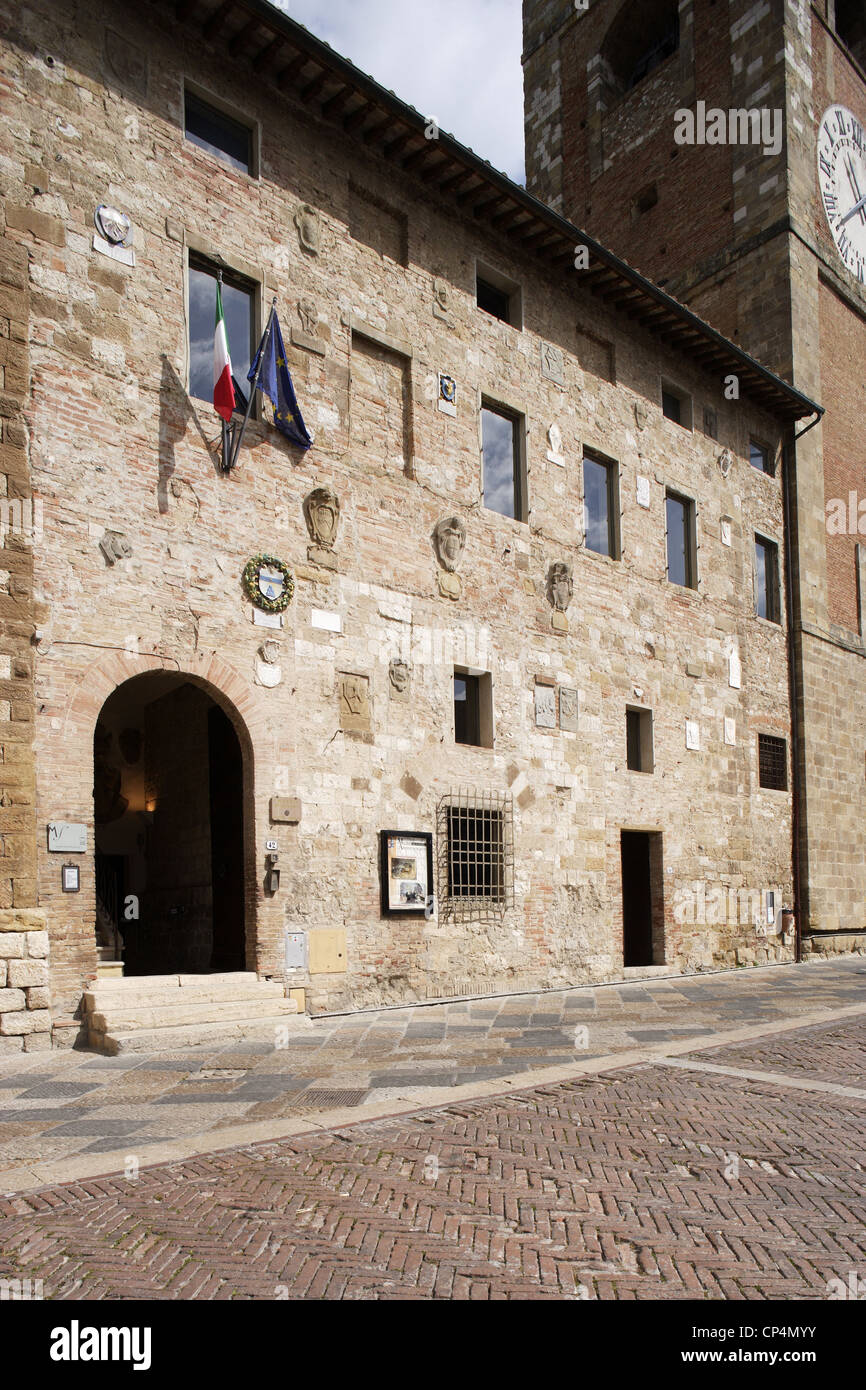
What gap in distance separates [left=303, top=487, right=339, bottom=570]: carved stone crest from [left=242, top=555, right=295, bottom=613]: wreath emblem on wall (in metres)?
0.44

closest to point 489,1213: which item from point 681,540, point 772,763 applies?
point 681,540

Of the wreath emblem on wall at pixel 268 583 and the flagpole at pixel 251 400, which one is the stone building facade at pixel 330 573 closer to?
the wreath emblem on wall at pixel 268 583

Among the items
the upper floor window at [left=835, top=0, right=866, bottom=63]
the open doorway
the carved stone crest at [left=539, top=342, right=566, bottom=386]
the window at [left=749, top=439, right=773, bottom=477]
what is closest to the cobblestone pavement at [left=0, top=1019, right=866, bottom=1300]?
the open doorway

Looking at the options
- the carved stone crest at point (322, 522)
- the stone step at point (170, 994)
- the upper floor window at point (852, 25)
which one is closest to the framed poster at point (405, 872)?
the stone step at point (170, 994)

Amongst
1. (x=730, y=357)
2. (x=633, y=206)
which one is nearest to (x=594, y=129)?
(x=633, y=206)

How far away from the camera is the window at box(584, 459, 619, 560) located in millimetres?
14359

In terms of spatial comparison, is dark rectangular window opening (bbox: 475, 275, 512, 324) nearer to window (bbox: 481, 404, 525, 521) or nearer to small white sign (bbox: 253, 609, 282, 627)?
window (bbox: 481, 404, 525, 521)

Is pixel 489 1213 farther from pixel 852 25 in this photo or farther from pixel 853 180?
pixel 852 25

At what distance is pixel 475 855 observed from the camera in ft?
38.2

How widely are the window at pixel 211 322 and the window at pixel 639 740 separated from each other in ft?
23.3

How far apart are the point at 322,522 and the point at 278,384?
1.37 meters

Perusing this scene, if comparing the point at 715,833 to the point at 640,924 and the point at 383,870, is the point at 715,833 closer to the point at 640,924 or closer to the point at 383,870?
the point at 640,924

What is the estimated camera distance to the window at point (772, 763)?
17.0 metres

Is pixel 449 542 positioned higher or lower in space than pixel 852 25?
lower
